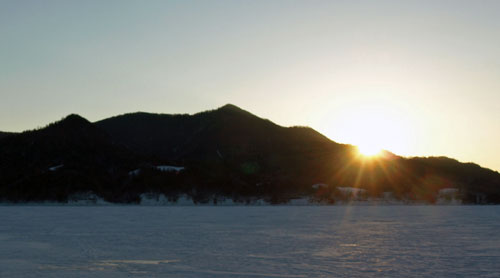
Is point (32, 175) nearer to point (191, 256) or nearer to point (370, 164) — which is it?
point (370, 164)

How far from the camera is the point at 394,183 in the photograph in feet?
543

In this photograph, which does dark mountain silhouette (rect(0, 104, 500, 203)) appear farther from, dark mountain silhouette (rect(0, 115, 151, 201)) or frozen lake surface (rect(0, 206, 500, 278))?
frozen lake surface (rect(0, 206, 500, 278))

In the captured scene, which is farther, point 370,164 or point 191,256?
point 370,164

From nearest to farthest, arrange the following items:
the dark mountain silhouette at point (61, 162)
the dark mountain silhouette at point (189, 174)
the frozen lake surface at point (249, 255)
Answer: the frozen lake surface at point (249, 255), the dark mountain silhouette at point (61, 162), the dark mountain silhouette at point (189, 174)

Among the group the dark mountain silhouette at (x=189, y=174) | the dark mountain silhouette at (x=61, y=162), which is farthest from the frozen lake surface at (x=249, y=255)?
the dark mountain silhouette at (x=189, y=174)

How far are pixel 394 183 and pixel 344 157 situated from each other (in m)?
32.1

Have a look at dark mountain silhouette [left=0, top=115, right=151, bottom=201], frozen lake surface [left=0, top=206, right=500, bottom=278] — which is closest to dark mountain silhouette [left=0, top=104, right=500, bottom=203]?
dark mountain silhouette [left=0, top=115, right=151, bottom=201]

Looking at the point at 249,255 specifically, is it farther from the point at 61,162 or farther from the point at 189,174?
the point at 61,162

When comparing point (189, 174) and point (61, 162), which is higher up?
point (61, 162)

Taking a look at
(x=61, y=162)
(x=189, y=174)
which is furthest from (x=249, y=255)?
(x=61, y=162)

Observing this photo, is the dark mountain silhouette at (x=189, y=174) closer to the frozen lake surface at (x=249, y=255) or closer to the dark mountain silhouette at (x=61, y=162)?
the dark mountain silhouette at (x=61, y=162)

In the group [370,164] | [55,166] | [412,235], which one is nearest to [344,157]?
[370,164]

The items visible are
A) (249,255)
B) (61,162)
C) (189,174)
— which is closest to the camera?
(249,255)

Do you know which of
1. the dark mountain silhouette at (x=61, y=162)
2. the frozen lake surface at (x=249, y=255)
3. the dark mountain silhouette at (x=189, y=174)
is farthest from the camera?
the dark mountain silhouette at (x=189, y=174)
